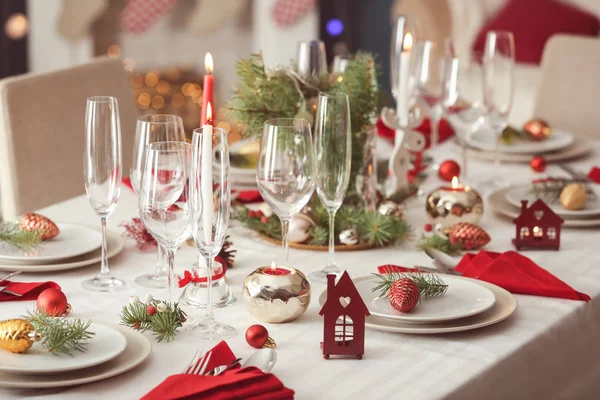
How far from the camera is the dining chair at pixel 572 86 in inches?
100

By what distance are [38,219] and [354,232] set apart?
19.0 inches

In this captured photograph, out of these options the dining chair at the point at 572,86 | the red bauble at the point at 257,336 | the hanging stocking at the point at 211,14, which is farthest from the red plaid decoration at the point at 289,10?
the red bauble at the point at 257,336

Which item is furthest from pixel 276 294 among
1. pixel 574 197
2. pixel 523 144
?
pixel 523 144

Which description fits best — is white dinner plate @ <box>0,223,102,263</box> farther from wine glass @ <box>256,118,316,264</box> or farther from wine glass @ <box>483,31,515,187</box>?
wine glass @ <box>483,31,515,187</box>

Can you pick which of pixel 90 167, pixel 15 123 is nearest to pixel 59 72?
pixel 15 123

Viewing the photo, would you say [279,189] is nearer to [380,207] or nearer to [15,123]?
[380,207]

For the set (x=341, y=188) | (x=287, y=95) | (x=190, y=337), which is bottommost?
(x=190, y=337)

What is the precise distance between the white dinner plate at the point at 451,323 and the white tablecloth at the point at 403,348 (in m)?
0.01

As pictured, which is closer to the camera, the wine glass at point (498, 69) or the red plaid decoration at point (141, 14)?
the wine glass at point (498, 69)

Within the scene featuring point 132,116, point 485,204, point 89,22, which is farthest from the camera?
point 89,22

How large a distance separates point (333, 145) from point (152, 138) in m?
0.24

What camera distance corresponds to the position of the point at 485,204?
1680 millimetres

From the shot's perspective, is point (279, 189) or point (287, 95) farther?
point (287, 95)

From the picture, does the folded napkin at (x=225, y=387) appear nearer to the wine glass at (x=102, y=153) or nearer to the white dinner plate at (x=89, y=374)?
the white dinner plate at (x=89, y=374)
